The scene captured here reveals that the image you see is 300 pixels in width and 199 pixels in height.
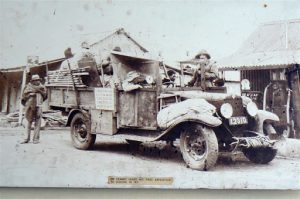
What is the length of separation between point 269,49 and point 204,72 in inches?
21.2

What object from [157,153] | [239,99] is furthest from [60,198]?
[239,99]

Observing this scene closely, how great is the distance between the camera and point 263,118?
10.1ft

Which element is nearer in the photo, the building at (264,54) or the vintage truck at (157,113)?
the vintage truck at (157,113)

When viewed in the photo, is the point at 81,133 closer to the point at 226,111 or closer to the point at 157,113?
the point at 157,113

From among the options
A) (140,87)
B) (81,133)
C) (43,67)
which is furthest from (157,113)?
(43,67)

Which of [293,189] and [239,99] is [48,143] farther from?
[293,189]

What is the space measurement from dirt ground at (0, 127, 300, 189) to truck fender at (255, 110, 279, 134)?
25cm

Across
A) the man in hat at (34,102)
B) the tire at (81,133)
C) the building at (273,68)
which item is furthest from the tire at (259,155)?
the man in hat at (34,102)

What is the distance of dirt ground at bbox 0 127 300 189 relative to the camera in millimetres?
2977

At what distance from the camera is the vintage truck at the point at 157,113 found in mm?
2898

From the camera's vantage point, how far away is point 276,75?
10.5 ft

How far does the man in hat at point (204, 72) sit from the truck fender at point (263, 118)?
400mm

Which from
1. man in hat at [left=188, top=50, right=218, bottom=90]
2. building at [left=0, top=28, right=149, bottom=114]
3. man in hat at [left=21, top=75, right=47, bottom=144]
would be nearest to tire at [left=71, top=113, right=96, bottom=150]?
man in hat at [left=21, top=75, right=47, bottom=144]

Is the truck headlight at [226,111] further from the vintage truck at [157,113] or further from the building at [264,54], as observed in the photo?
the building at [264,54]
